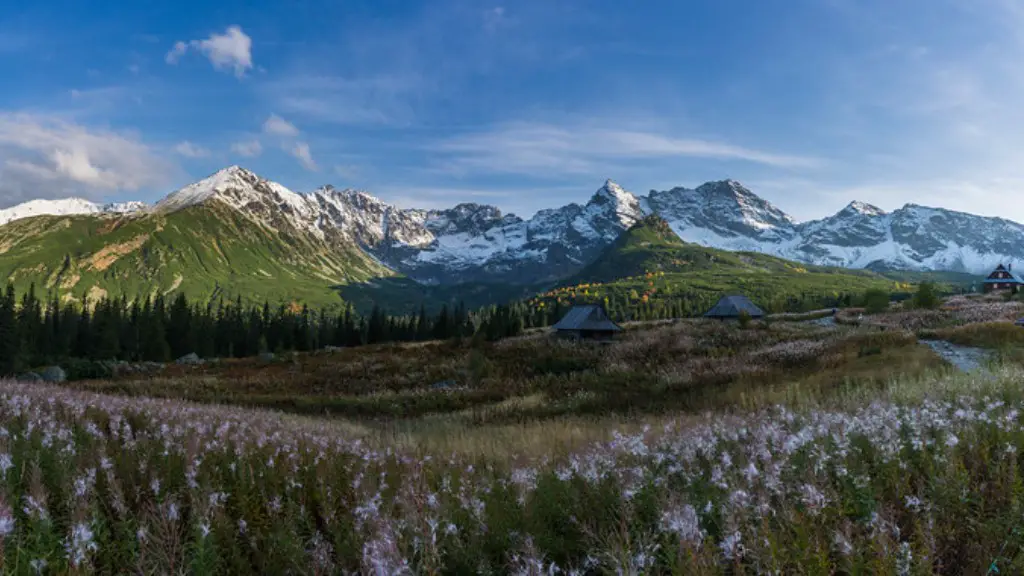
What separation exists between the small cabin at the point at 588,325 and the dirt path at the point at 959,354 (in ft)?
171

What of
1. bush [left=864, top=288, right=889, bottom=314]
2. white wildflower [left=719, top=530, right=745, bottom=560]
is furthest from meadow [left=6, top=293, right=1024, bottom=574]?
bush [left=864, top=288, right=889, bottom=314]

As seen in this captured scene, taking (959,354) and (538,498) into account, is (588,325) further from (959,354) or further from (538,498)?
(538,498)

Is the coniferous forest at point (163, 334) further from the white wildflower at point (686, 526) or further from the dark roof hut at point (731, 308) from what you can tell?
the white wildflower at point (686, 526)

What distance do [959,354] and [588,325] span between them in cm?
5785

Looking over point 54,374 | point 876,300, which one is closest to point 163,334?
point 54,374

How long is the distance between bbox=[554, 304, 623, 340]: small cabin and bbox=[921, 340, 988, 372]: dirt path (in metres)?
52.1

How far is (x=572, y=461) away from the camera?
6.16 m

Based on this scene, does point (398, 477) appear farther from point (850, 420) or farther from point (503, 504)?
point (850, 420)

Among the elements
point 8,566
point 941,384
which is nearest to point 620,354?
point 941,384

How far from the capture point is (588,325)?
79.9m

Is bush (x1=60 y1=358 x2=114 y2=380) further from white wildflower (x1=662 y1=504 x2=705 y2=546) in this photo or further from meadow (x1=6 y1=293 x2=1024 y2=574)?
white wildflower (x1=662 y1=504 x2=705 y2=546)

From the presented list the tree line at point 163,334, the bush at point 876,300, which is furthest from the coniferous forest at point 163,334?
the bush at point 876,300

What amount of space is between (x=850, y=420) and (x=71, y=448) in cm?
957

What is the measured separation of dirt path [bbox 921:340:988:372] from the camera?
19831 millimetres
